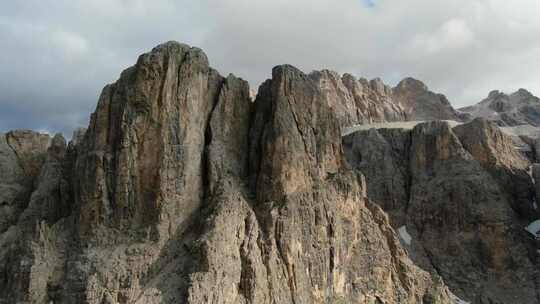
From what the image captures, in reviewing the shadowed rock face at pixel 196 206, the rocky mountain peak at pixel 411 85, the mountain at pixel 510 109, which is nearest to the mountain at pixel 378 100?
the rocky mountain peak at pixel 411 85

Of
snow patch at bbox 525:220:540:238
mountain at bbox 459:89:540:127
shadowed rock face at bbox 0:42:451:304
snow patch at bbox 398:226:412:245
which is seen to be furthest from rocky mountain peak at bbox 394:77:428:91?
shadowed rock face at bbox 0:42:451:304

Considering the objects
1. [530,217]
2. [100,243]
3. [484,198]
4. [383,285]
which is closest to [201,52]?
[100,243]

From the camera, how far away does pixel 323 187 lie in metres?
36.2

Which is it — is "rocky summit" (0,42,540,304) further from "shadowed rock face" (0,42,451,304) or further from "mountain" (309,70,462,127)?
"mountain" (309,70,462,127)

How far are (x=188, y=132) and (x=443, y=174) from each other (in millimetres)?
47672

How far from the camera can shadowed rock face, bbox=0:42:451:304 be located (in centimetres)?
2859

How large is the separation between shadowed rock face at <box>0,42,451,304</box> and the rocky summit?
8 centimetres

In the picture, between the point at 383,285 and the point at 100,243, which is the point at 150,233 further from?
the point at 383,285

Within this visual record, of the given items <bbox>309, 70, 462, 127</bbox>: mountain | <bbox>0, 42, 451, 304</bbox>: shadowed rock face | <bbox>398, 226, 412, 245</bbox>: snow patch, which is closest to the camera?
<bbox>0, 42, 451, 304</bbox>: shadowed rock face

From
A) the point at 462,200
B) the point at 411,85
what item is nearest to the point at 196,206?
the point at 462,200

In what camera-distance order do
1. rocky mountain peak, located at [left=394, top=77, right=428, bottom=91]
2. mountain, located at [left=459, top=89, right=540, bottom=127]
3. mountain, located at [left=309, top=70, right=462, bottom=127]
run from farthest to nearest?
rocky mountain peak, located at [left=394, top=77, right=428, bottom=91] → mountain, located at [left=459, top=89, right=540, bottom=127] → mountain, located at [left=309, top=70, right=462, bottom=127]

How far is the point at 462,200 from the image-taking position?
67.2m

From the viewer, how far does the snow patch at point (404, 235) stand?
223 ft

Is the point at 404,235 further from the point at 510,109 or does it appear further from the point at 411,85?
the point at 510,109
